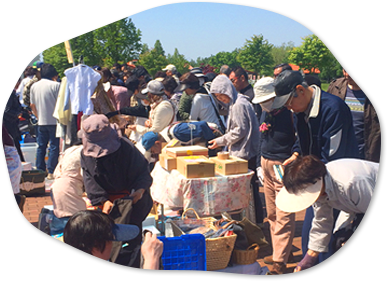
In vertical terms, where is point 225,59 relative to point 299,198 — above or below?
above

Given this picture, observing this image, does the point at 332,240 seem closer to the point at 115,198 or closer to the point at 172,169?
the point at 172,169

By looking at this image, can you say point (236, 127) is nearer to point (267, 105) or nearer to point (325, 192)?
point (267, 105)

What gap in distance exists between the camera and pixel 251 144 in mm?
3891

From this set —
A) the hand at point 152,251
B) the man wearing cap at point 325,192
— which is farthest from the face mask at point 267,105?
the hand at point 152,251

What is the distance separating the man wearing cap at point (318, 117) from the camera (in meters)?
3.28

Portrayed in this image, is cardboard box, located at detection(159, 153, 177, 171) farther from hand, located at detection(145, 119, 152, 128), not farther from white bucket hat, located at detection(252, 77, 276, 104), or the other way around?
Answer: white bucket hat, located at detection(252, 77, 276, 104)

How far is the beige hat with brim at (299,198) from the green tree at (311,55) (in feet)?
3.09

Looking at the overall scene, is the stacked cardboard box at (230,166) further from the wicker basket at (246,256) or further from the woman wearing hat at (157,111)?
the wicker basket at (246,256)

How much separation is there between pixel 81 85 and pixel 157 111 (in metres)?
0.70

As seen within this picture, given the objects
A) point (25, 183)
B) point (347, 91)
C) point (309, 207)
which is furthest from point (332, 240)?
point (25, 183)

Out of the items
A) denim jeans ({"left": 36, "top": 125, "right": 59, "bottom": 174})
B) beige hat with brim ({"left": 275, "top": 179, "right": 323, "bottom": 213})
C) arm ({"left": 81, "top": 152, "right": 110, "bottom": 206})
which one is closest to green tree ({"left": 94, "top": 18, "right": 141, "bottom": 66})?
Result: denim jeans ({"left": 36, "top": 125, "right": 59, "bottom": 174})

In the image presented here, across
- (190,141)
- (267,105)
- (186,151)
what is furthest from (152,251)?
(267,105)

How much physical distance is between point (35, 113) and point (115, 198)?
1226 mm

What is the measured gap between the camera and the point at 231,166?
3.87 metres
